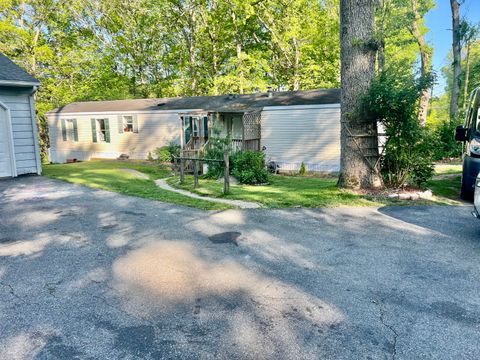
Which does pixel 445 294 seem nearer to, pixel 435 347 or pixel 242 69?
pixel 435 347

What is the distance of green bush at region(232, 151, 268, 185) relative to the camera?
12.1 metres

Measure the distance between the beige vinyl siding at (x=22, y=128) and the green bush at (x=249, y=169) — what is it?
Answer: 7.15 metres

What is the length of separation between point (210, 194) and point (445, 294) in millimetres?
6396

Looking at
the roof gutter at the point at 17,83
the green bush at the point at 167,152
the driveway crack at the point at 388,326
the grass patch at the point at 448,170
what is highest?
the roof gutter at the point at 17,83

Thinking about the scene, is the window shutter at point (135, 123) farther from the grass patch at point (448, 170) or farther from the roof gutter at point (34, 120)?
the grass patch at point (448, 170)

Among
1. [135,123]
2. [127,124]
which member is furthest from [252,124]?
[127,124]

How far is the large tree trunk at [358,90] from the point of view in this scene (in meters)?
8.27

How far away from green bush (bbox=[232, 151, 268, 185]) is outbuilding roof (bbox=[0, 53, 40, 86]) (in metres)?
7.41

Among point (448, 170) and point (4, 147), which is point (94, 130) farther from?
point (448, 170)

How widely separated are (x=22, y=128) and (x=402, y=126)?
1184cm

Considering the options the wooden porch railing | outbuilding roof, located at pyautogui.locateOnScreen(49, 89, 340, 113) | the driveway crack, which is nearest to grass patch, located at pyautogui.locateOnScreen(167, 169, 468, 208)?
the driveway crack

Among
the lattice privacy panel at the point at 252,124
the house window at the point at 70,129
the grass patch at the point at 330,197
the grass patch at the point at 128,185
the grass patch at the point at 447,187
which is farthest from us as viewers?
the house window at the point at 70,129

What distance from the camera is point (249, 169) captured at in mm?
12477

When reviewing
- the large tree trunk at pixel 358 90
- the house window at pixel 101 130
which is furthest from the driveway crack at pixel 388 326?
the house window at pixel 101 130
